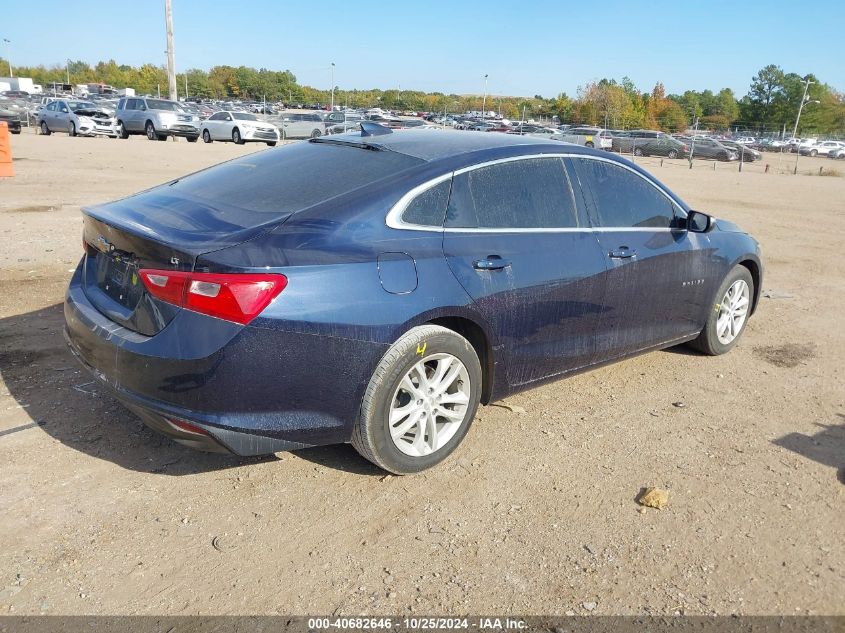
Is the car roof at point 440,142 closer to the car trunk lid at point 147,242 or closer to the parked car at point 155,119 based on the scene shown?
the car trunk lid at point 147,242

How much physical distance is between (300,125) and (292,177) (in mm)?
38774

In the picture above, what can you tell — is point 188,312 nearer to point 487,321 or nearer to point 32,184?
point 487,321

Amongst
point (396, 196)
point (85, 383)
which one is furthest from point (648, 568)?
point (85, 383)

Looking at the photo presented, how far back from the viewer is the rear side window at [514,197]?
12.2 ft

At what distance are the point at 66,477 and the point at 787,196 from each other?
2119 cm

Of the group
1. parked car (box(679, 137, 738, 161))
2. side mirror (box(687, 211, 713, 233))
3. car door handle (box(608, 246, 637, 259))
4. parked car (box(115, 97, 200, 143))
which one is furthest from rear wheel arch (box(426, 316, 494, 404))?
parked car (box(679, 137, 738, 161))

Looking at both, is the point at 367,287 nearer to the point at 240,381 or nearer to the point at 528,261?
the point at 240,381

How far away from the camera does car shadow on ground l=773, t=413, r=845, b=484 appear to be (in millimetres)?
3957

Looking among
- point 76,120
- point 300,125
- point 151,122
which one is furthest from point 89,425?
point 300,125

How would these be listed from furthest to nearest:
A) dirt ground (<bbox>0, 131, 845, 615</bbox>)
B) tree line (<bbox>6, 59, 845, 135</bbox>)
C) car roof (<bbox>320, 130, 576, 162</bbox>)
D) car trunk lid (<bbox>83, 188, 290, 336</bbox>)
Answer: tree line (<bbox>6, 59, 845, 135</bbox>) < car roof (<bbox>320, 130, 576, 162</bbox>) < car trunk lid (<bbox>83, 188, 290, 336</bbox>) < dirt ground (<bbox>0, 131, 845, 615</bbox>)

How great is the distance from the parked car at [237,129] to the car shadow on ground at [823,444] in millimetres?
29778

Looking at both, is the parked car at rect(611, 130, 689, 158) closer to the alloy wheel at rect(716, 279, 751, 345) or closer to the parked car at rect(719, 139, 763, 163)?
the parked car at rect(719, 139, 763, 163)

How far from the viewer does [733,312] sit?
5645 mm

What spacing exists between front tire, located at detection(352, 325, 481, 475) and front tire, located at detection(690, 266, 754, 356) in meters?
2.54
